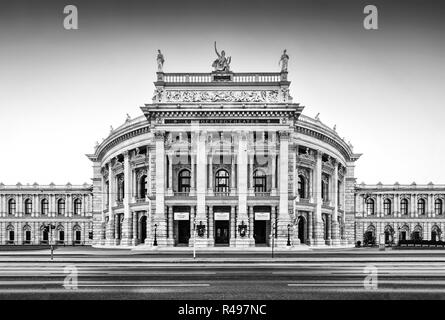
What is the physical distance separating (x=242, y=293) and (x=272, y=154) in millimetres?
32968

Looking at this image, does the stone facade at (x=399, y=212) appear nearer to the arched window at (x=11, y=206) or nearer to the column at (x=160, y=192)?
the column at (x=160, y=192)

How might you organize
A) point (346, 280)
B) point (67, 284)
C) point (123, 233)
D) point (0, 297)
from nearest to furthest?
point (0, 297)
point (67, 284)
point (346, 280)
point (123, 233)

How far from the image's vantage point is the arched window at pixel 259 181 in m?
47.1

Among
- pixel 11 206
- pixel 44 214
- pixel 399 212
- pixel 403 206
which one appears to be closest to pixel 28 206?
pixel 11 206

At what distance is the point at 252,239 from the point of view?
145 feet

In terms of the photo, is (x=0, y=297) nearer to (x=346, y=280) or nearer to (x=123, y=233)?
(x=346, y=280)

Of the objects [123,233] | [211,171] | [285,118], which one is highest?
[285,118]

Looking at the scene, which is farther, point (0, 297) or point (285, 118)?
point (285, 118)

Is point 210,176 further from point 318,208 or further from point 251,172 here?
point 318,208

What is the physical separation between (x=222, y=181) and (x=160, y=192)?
6803 mm

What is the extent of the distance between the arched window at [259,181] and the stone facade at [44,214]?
37.2m
